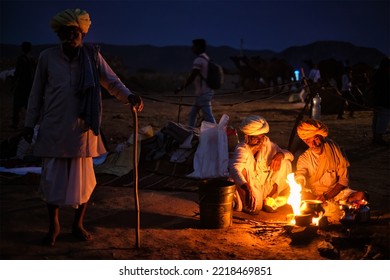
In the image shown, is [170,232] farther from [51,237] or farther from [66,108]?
[66,108]

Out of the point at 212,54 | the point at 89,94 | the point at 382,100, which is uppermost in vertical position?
the point at 212,54

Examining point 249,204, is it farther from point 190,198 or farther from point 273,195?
point 190,198

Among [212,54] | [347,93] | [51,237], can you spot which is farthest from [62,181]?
[212,54]

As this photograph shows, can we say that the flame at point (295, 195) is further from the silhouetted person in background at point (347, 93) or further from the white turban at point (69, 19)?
the silhouetted person in background at point (347, 93)

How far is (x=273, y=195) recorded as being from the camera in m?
5.91

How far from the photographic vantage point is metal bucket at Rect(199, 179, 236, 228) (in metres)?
5.05

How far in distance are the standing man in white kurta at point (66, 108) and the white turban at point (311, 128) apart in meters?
2.04

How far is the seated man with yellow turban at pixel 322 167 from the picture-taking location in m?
5.54

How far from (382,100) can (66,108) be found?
780 centimetres

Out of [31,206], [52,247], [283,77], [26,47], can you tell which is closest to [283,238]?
[52,247]

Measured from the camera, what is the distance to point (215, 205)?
5.04 meters

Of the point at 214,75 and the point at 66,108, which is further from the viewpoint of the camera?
the point at 214,75

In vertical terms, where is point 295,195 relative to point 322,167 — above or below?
below

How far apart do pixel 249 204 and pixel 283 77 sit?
2827cm
